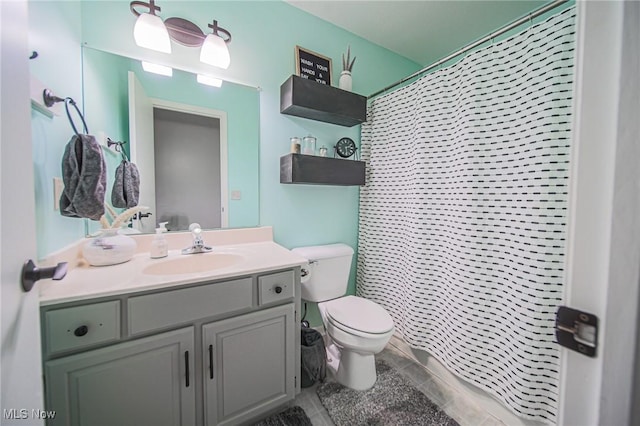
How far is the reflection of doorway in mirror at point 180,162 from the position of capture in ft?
4.20

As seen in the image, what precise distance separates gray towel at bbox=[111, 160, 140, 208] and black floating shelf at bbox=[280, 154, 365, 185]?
849 mm

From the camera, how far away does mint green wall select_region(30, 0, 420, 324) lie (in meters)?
1.20

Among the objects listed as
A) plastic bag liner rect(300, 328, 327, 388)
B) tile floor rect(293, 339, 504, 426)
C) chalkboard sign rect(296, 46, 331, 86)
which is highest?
chalkboard sign rect(296, 46, 331, 86)

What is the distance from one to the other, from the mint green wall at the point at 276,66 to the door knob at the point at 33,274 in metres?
0.56

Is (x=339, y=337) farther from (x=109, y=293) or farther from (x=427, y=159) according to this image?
(x=427, y=159)

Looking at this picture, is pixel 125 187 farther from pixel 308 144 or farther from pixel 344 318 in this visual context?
pixel 344 318

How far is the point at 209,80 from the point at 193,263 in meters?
1.12

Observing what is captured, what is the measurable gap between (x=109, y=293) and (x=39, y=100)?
2.38 ft

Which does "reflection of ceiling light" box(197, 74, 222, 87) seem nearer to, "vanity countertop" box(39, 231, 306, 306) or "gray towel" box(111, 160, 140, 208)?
"gray towel" box(111, 160, 140, 208)

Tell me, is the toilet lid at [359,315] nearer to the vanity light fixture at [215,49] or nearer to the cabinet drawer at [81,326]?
the cabinet drawer at [81,326]

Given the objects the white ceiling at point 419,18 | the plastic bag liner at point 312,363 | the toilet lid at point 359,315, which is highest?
the white ceiling at point 419,18

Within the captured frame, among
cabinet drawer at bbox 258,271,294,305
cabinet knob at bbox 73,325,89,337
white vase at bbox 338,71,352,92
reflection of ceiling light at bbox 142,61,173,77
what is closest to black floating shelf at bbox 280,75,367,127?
white vase at bbox 338,71,352,92

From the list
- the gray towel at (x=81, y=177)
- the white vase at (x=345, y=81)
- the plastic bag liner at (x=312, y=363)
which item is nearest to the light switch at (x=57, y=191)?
the gray towel at (x=81, y=177)

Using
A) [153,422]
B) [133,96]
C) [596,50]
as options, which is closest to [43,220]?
[133,96]
